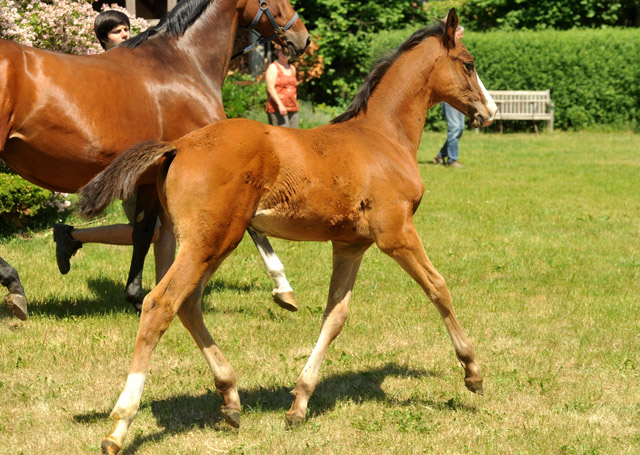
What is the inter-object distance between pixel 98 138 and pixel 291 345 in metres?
2.01

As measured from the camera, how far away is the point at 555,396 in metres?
4.95

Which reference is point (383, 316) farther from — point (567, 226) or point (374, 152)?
point (567, 226)

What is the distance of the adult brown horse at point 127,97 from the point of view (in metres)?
5.47

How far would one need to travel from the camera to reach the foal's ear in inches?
198

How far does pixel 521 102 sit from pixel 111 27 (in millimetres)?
17406

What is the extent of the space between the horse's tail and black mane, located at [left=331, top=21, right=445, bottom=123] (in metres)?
1.46

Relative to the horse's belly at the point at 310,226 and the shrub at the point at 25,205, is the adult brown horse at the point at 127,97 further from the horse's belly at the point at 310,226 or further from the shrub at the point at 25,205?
the shrub at the point at 25,205

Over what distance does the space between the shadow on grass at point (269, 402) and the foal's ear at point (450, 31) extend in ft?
7.11

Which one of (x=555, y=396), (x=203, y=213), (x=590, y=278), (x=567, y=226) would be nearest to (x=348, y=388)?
(x=555, y=396)

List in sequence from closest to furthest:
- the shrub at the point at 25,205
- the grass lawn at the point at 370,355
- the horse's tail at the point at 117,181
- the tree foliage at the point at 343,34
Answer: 1. the horse's tail at the point at 117,181
2. the grass lawn at the point at 370,355
3. the shrub at the point at 25,205
4. the tree foliage at the point at 343,34

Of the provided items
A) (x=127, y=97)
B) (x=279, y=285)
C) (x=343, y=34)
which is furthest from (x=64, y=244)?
(x=343, y=34)

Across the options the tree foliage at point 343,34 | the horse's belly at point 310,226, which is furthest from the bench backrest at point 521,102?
the horse's belly at point 310,226

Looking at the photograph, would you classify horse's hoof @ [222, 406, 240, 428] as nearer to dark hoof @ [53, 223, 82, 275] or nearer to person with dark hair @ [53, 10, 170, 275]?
person with dark hair @ [53, 10, 170, 275]

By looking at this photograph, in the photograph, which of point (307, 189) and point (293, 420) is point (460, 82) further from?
point (293, 420)
